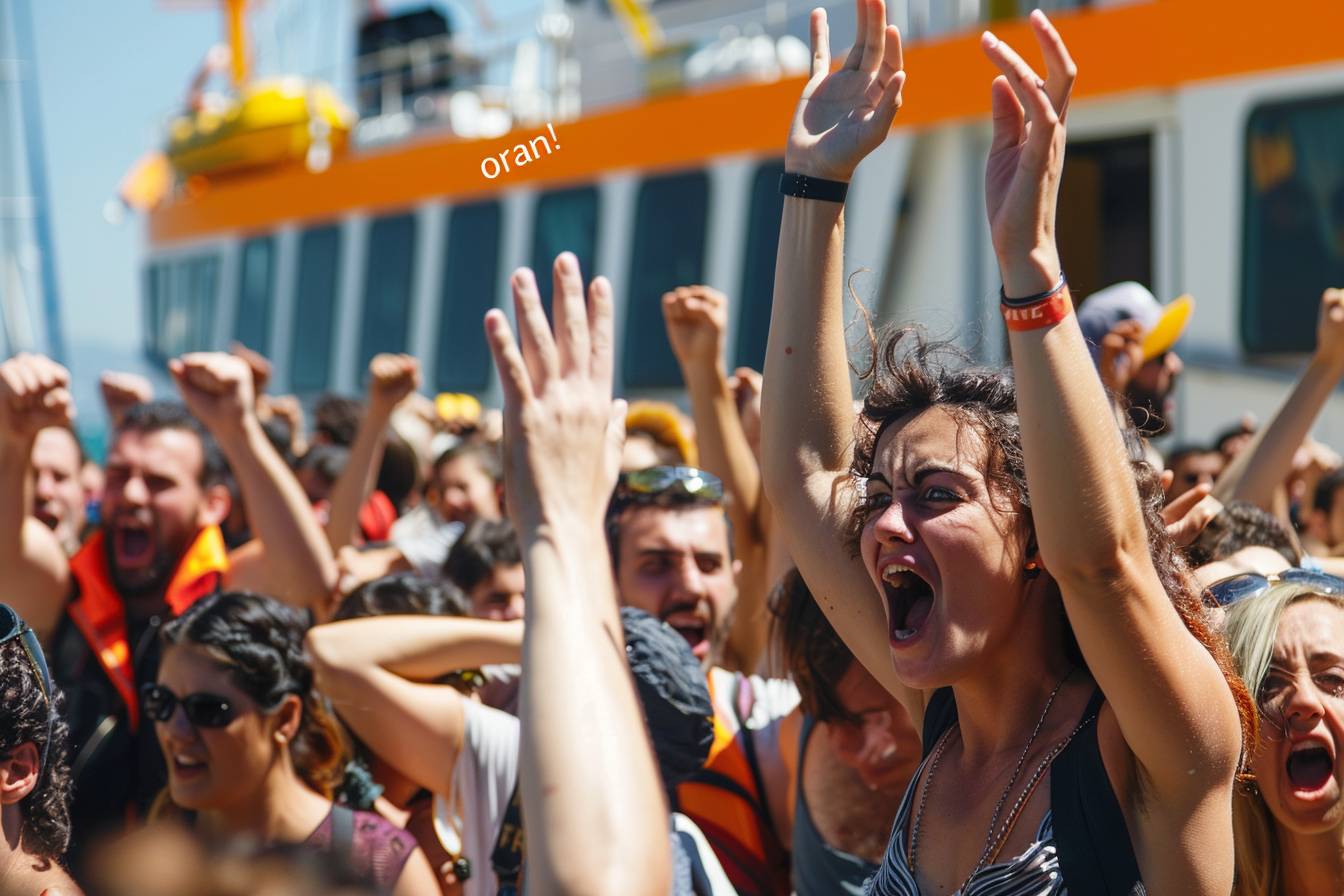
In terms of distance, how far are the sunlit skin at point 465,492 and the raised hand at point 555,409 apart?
3969 mm

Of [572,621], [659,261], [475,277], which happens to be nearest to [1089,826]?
[572,621]

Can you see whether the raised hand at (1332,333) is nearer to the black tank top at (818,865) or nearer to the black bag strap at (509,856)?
the black tank top at (818,865)

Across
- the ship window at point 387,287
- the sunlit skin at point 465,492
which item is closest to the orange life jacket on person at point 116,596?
the sunlit skin at point 465,492

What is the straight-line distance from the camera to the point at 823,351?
1996 mm

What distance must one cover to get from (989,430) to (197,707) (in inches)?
65.2

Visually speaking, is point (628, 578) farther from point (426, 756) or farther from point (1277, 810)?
point (1277, 810)

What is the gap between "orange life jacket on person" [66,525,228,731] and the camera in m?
3.38

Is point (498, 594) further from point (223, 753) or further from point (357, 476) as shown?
point (357, 476)

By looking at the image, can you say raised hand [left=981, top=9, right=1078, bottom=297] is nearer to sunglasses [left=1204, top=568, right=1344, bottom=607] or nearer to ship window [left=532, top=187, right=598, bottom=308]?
sunglasses [left=1204, top=568, right=1344, bottom=607]

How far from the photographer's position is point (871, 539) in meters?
1.78

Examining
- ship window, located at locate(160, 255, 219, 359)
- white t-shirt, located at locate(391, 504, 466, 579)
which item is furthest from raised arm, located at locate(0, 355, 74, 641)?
ship window, located at locate(160, 255, 219, 359)

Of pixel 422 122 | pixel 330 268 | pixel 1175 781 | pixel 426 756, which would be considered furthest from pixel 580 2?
pixel 1175 781

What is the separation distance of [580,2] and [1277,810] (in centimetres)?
1090

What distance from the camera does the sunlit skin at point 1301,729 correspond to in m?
2.12
